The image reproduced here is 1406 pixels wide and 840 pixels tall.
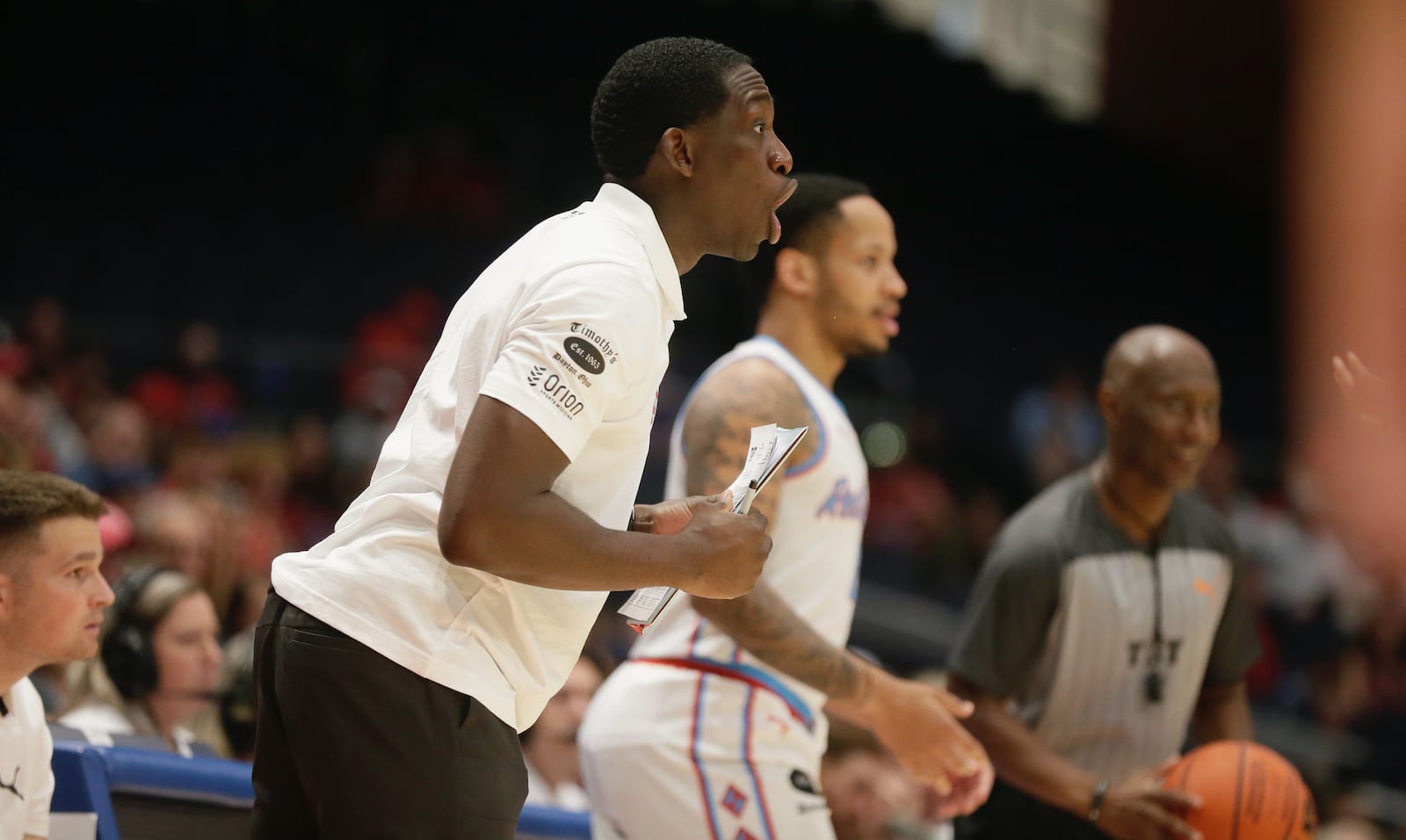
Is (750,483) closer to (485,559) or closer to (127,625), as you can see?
(485,559)

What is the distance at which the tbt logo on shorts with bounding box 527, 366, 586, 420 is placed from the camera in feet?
7.15

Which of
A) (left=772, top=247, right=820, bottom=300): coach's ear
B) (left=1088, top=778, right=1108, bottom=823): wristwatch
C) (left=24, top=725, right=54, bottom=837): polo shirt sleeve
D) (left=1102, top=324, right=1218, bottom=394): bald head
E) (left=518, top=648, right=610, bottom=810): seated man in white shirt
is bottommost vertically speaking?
(left=518, top=648, right=610, bottom=810): seated man in white shirt

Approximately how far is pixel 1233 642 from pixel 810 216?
1.90m

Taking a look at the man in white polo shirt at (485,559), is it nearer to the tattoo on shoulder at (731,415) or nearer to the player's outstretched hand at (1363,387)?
the tattoo on shoulder at (731,415)

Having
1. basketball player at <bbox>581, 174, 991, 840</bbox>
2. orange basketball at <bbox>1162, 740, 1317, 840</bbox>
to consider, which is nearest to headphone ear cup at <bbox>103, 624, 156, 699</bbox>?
basketball player at <bbox>581, 174, 991, 840</bbox>

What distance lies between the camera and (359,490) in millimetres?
9375

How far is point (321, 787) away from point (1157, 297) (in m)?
15.0

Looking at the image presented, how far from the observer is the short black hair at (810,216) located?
4.20 meters

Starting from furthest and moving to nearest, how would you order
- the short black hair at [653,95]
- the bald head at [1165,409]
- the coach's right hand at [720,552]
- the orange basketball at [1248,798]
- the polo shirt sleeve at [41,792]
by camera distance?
the bald head at [1165,409]
the orange basketball at [1248,798]
the polo shirt sleeve at [41,792]
the short black hair at [653,95]
the coach's right hand at [720,552]

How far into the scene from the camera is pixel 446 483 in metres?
2.19

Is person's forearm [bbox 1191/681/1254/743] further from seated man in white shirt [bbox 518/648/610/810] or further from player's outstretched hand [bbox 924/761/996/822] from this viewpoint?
seated man in white shirt [bbox 518/648/610/810]

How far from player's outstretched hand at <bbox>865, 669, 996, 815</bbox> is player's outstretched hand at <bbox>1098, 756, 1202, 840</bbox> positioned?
71 cm

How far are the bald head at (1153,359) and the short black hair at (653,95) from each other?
2360 mm

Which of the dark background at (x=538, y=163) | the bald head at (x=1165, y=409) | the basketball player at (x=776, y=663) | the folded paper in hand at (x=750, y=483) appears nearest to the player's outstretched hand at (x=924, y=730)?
the basketball player at (x=776, y=663)
